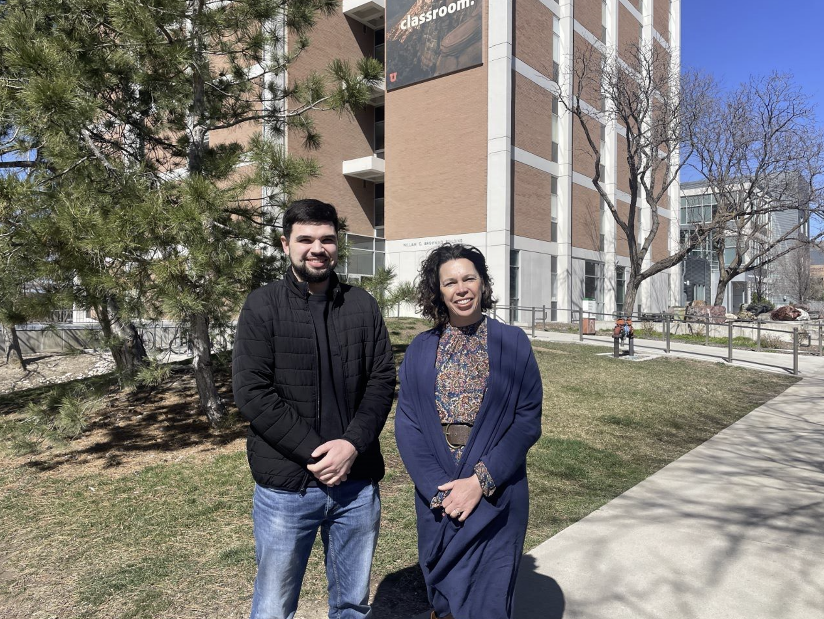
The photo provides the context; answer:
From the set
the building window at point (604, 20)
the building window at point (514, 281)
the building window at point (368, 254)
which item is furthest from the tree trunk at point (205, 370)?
the building window at point (604, 20)

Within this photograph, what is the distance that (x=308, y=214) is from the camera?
7.39 ft

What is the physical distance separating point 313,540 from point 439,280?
3.65 feet

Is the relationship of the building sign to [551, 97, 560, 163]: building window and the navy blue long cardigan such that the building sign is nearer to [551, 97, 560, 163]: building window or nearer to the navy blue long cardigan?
[551, 97, 560, 163]: building window

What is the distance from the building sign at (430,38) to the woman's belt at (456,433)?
22702 mm

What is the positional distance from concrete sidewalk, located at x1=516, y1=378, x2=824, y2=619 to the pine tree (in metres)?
3.33

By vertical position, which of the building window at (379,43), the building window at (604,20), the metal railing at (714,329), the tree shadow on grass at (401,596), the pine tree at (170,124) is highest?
the building window at (604,20)

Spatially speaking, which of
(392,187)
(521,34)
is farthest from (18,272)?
(521,34)

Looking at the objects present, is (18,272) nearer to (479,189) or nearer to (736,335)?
(479,189)

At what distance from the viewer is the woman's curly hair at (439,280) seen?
2438mm

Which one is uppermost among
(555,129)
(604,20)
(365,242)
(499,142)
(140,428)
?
(604,20)

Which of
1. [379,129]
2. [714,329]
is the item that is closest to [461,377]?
[714,329]

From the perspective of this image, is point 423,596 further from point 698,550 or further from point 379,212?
point 379,212

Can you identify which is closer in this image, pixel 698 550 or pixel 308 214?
pixel 308 214

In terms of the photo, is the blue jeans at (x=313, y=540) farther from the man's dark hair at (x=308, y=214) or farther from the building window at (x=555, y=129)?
the building window at (x=555, y=129)
